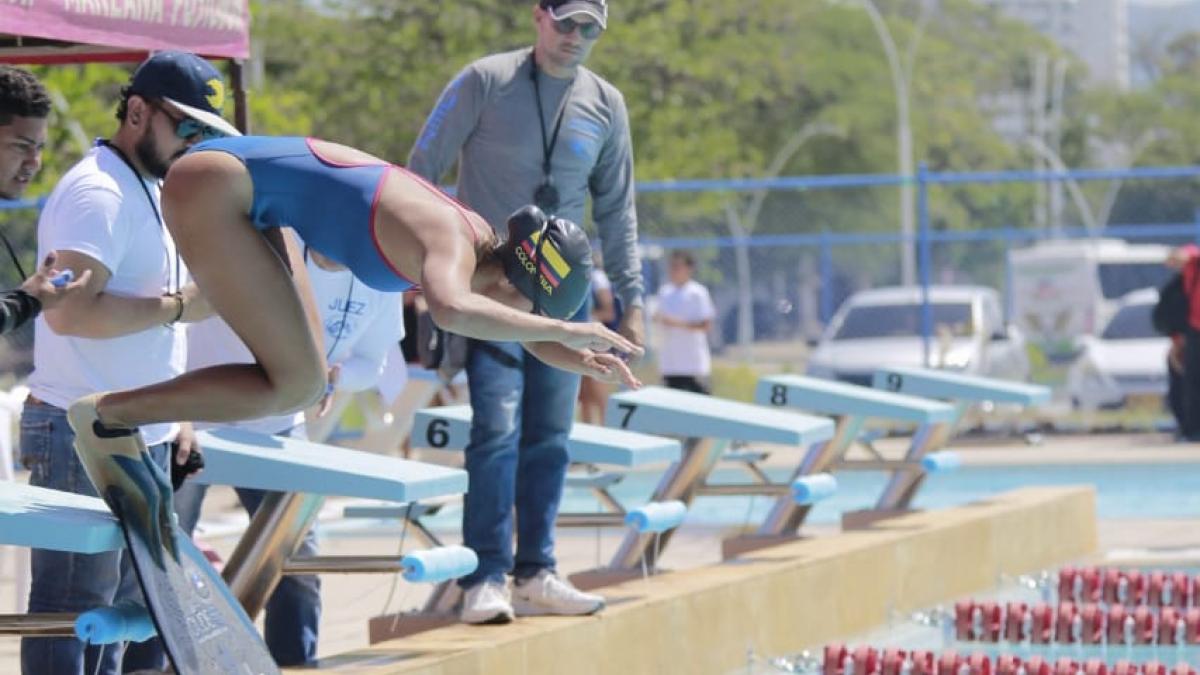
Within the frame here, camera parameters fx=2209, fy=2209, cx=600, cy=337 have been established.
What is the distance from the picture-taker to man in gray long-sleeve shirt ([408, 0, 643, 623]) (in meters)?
6.50

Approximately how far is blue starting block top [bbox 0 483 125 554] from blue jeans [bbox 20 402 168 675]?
14.0 inches

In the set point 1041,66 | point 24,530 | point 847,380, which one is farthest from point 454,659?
point 1041,66

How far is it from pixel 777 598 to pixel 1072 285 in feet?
59.8

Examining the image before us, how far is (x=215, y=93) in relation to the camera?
518cm

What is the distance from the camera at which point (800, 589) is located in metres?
8.09

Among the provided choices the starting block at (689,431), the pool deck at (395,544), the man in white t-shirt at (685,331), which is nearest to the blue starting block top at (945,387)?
the pool deck at (395,544)

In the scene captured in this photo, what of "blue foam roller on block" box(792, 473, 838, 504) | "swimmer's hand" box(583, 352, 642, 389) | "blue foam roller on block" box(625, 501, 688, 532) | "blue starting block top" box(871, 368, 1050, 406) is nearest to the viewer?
"swimmer's hand" box(583, 352, 642, 389)

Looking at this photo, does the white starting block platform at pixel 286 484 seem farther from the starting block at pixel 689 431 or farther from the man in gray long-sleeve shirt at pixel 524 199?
the starting block at pixel 689 431

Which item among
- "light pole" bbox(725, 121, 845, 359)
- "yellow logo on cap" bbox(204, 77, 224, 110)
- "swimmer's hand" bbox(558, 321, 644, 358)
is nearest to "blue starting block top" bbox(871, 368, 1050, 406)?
"yellow logo on cap" bbox(204, 77, 224, 110)

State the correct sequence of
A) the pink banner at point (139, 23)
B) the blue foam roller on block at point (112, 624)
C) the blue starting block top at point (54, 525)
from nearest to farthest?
1. the blue starting block top at point (54, 525)
2. the blue foam roller on block at point (112, 624)
3. the pink banner at point (139, 23)

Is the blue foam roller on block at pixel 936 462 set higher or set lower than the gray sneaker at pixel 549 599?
higher

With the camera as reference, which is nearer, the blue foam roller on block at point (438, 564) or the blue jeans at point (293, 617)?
the blue foam roller on block at point (438, 564)

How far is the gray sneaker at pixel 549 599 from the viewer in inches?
263

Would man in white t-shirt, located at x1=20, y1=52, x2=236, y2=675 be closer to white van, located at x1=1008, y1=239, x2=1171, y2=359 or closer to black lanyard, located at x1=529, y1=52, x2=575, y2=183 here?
black lanyard, located at x1=529, y1=52, x2=575, y2=183
